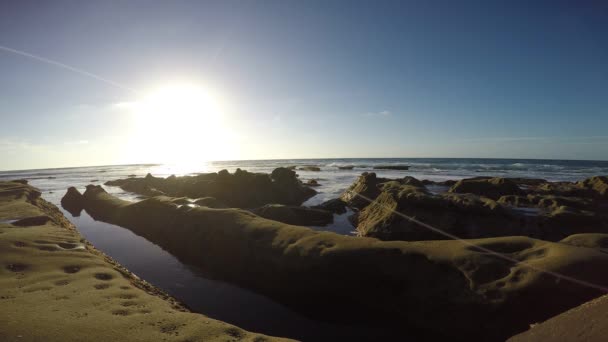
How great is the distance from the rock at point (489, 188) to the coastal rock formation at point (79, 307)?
32324mm

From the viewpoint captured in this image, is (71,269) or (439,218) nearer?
(71,269)

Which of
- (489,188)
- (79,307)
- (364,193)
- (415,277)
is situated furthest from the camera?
(364,193)

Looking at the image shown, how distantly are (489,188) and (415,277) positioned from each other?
2666 cm

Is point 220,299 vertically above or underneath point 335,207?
underneath

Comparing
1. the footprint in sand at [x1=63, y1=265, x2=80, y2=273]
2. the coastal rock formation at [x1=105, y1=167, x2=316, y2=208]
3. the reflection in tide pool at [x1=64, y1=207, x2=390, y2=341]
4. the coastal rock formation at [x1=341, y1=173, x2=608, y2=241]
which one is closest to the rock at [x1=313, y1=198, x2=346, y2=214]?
the coastal rock formation at [x1=341, y1=173, x2=608, y2=241]

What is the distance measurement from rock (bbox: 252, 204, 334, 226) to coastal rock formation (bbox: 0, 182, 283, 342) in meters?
15.1

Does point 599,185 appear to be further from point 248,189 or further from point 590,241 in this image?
point 248,189

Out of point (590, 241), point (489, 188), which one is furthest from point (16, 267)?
point (489, 188)

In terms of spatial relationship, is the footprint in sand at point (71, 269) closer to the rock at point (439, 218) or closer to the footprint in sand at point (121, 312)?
the footprint in sand at point (121, 312)

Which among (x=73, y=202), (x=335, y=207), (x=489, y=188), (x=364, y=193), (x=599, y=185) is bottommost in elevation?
(x=73, y=202)

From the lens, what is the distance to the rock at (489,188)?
32156 mm

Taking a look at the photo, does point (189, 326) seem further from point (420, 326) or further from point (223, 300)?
point (420, 326)

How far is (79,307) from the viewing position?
→ 8703mm

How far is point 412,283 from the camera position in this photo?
38.7 feet
